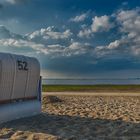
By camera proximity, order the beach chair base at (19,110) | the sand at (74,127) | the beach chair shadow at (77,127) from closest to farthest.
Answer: the sand at (74,127)
the beach chair shadow at (77,127)
the beach chair base at (19,110)

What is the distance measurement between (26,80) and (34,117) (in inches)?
54.6

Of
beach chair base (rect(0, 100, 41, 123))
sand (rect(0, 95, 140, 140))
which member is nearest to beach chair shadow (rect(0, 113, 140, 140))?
sand (rect(0, 95, 140, 140))

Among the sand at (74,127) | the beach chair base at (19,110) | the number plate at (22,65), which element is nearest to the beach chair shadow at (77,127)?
the sand at (74,127)

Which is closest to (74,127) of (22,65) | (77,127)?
(77,127)

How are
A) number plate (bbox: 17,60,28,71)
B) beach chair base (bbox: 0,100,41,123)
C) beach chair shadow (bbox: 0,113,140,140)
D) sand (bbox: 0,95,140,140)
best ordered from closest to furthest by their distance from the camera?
sand (bbox: 0,95,140,140) → beach chair shadow (bbox: 0,113,140,140) → beach chair base (bbox: 0,100,41,123) → number plate (bbox: 17,60,28,71)

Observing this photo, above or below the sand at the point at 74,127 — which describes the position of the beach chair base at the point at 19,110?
above

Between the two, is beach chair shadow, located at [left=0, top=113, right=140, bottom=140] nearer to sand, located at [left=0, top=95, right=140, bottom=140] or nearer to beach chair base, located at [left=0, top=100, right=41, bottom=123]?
sand, located at [left=0, top=95, right=140, bottom=140]

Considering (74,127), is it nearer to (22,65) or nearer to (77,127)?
(77,127)

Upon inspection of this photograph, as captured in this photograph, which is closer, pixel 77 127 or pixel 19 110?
pixel 77 127

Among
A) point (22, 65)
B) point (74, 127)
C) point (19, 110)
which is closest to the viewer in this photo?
point (74, 127)

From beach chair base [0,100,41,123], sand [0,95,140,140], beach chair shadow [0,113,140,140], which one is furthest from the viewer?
beach chair base [0,100,41,123]

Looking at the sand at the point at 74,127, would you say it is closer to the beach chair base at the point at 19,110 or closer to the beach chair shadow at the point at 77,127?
the beach chair shadow at the point at 77,127

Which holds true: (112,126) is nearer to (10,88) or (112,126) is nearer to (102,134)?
(102,134)

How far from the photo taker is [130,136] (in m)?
9.69
